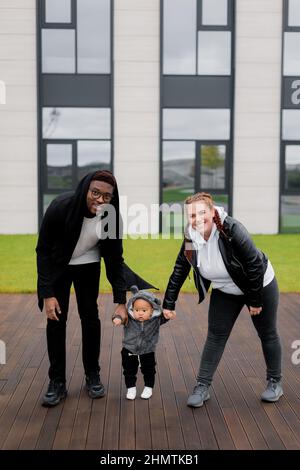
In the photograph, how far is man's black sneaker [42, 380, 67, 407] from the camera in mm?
4082

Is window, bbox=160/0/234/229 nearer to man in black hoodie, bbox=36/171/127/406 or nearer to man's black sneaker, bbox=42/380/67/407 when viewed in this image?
man in black hoodie, bbox=36/171/127/406

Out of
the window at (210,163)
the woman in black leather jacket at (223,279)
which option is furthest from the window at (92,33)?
the woman in black leather jacket at (223,279)

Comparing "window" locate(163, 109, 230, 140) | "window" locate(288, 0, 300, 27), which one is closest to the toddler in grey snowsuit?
"window" locate(163, 109, 230, 140)

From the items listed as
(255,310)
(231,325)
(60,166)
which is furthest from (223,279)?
(60,166)

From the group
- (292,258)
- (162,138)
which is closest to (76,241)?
(292,258)

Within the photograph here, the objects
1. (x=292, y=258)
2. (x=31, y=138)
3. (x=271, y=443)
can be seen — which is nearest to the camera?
(x=271, y=443)

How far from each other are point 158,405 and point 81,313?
87cm

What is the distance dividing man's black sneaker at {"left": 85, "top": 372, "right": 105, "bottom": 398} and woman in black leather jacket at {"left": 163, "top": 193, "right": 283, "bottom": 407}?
26.2 inches

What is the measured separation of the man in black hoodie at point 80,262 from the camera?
154 inches

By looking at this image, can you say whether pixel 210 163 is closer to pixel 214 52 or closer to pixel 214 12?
pixel 214 52

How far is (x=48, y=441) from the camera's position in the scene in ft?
11.4

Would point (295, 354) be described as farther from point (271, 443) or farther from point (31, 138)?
point (31, 138)

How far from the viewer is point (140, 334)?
13.6ft

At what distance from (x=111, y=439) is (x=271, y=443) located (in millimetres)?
963
